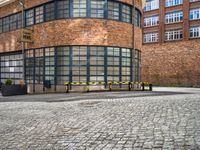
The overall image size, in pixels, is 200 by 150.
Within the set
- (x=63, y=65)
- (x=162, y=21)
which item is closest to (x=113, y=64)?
(x=63, y=65)

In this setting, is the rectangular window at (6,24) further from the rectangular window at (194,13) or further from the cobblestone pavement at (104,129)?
the rectangular window at (194,13)

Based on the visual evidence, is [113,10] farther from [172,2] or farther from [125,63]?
[172,2]

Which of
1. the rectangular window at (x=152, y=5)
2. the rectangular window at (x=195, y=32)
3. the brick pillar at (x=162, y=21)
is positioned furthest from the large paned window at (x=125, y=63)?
the rectangular window at (x=152, y=5)

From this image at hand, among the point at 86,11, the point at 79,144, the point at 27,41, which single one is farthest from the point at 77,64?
the point at 79,144

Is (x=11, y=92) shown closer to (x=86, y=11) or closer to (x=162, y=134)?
(x=86, y=11)

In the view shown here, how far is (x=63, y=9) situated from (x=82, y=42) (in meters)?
3.51

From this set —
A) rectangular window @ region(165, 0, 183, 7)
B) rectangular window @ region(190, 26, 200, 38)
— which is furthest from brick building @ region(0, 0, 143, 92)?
rectangular window @ region(165, 0, 183, 7)

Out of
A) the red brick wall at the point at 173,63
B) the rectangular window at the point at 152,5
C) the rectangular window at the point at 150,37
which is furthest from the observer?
the rectangular window at the point at 152,5

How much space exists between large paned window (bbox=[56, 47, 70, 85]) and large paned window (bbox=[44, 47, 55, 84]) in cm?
61

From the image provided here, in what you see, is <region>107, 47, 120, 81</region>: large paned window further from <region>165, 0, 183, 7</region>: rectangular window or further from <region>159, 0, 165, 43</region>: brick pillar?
<region>165, 0, 183, 7</region>: rectangular window

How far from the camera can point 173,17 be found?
41688 millimetres

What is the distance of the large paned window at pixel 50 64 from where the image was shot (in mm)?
20109

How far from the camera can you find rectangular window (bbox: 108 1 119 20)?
1989cm

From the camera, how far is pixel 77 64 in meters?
19.1
